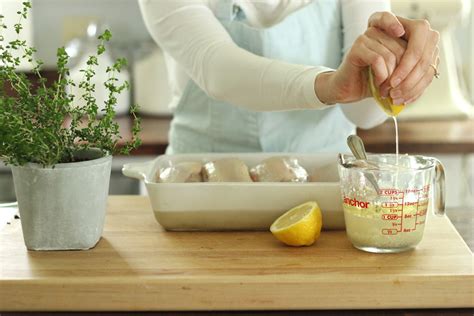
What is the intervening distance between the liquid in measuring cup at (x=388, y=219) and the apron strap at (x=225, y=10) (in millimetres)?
678

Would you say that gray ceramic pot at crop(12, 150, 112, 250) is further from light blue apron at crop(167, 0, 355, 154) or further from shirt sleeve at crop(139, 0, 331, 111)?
light blue apron at crop(167, 0, 355, 154)

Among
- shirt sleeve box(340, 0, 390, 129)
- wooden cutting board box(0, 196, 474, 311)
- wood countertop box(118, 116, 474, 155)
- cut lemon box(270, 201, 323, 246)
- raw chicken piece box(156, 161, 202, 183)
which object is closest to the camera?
wooden cutting board box(0, 196, 474, 311)

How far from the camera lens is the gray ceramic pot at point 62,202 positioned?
1191 millimetres

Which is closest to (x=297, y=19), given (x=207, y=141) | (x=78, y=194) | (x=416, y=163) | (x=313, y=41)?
(x=313, y=41)

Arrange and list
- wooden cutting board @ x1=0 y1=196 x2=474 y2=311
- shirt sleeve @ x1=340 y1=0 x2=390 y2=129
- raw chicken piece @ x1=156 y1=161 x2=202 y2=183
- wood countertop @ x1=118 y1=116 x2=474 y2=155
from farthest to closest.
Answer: wood countertop @ x1=118 y1=116 x2=474 y2=155
shirt sleeve @ x1=340 y1=0 x2=390 y2=129
raw chicken piece @ x1=156 y1=161 x2=202 y2=183
wooden cutting board @ x1=0 y1=196 x2=474 y2=311

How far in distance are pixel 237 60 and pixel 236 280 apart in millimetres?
517

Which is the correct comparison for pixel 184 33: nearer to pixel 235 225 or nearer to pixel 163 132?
pixel 235 225

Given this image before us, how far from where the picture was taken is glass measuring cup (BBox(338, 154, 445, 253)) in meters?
1.17

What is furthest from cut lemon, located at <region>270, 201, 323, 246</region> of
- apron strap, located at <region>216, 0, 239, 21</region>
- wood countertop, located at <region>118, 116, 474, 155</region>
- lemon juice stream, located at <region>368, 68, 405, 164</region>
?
wood countertop, located at <region>118, 116, 474, 155</region>

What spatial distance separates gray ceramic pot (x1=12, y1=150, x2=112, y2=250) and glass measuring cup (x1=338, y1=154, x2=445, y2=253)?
0.38 m

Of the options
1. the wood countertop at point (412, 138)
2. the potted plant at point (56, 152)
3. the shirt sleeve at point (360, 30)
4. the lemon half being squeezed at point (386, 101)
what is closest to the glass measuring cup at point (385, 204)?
the lemon half being squeezed at point (386, 101)

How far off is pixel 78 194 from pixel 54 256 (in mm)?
100

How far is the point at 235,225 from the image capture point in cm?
131

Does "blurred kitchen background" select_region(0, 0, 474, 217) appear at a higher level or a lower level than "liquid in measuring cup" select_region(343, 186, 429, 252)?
lower
